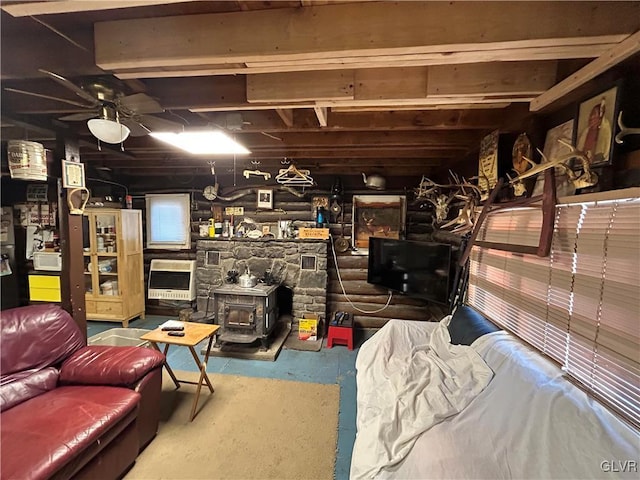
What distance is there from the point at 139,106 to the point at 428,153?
2.82 metres

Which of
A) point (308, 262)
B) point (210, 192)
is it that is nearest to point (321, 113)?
point (308, 262)

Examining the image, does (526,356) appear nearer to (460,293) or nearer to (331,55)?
(460,293)

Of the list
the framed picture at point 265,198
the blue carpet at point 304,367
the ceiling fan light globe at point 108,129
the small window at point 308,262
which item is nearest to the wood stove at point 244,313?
the blue carpet at point 304,367

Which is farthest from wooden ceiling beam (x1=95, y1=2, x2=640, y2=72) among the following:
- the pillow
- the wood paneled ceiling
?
the pillow

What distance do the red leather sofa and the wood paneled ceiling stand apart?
1614 mm

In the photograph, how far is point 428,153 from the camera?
3270mm

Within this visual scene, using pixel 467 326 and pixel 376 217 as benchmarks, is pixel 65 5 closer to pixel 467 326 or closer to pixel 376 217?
pixel 467 326

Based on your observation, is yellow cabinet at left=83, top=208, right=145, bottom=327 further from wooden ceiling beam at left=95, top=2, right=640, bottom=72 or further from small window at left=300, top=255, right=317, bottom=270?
wooden ceiling beam at left=95, top=2, right=640, bottom=72

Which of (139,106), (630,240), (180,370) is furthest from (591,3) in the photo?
(180,370)

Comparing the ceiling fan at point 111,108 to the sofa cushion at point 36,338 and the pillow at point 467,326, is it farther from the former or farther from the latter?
the pillow at point 467,326

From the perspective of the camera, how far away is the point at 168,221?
473 cm

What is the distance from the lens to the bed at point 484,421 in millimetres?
1091

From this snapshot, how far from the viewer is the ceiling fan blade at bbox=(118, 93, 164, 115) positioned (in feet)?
5.06

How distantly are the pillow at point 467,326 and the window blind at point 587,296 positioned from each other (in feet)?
0.55
